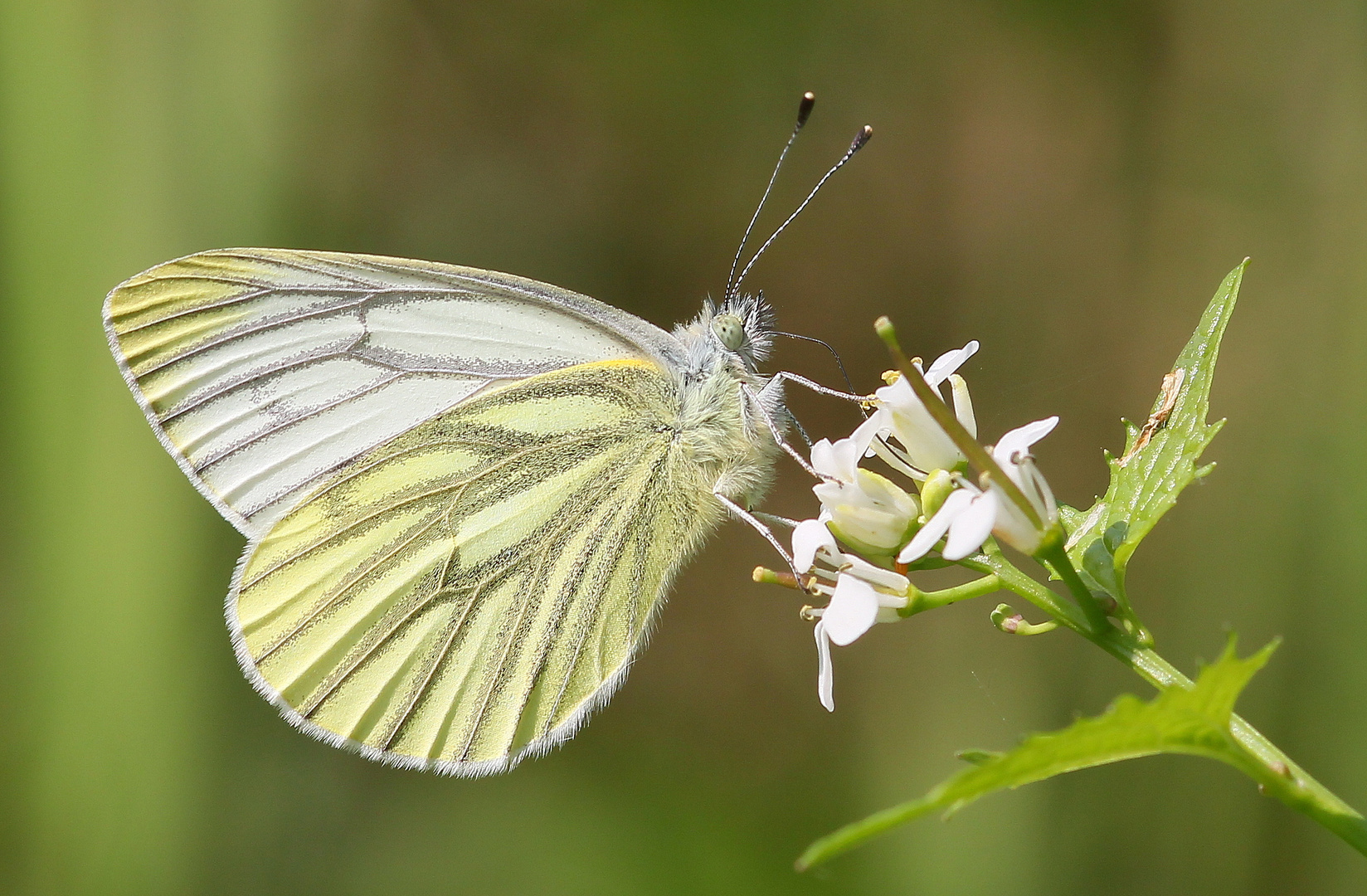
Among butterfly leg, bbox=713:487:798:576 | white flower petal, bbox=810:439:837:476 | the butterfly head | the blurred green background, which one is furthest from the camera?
the blurred green background

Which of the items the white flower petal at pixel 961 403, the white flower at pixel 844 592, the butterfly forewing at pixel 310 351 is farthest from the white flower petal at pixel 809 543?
the butterfly forewing at pixel 310 351

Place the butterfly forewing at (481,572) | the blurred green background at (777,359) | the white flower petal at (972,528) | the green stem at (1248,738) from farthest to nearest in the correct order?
the blurred green background at (777,359) < the butterfly forewing at (481,572) < the white flower petal at (972,528) < the green stem at (1248,738)

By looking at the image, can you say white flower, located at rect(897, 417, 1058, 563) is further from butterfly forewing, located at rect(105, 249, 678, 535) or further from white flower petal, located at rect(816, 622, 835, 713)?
butterfly forewing, located at rect(105, 249, 678, 535)

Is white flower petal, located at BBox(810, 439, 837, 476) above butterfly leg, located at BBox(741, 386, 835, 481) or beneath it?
above

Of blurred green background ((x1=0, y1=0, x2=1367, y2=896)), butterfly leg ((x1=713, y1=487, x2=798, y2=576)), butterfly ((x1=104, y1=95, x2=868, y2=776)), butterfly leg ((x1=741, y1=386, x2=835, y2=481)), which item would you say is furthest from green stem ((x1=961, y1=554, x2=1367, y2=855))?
blurred green background ((x1=0, y1=0, x2=1367, y2=896))

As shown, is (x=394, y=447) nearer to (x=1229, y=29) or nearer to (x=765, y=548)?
(x=765, y=548)

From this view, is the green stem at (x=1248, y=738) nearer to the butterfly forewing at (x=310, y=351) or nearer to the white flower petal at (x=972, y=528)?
the white flower petal at (x=972, y=528)

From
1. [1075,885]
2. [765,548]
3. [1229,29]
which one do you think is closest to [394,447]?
[765,548]

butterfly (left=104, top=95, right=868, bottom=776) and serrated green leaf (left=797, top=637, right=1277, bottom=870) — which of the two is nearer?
serrated green leaf (left=797, top=637, right=1277, bottom=870)
